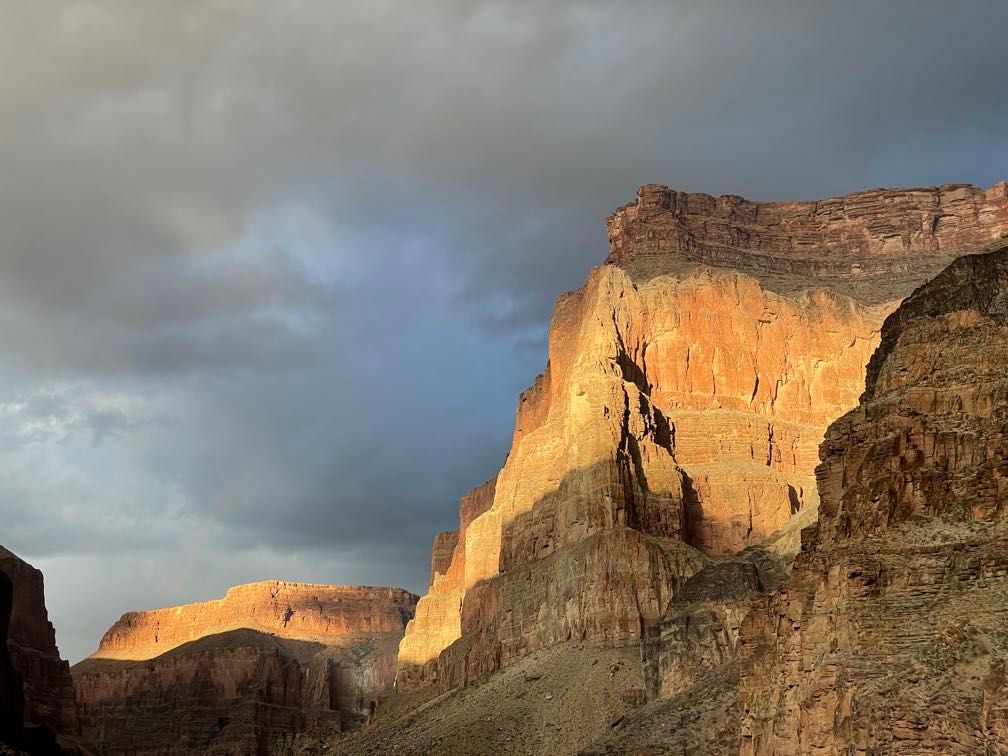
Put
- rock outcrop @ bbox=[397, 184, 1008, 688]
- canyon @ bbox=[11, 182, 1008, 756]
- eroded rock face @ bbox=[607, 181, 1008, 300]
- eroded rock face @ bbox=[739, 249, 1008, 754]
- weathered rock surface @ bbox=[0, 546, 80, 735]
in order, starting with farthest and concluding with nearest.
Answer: weathered rock surface @ bbox=[0, 546, 80, 735], eroded rock face @ bbox=[607, 181, 1008, 300], rock outcrop @ bbox=[397, 184, 1008, 688], canyon @ bbox=[11, 182, 1008, 756], eroded rock face @ bbox=[739, 249, 1008, 754]

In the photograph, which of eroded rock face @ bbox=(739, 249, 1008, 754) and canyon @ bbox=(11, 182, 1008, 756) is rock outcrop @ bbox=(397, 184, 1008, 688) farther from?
eroded rock face @ bbox=(739, 249, 1008, 754)

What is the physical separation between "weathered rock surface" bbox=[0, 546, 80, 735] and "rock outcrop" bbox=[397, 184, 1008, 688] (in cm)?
4549

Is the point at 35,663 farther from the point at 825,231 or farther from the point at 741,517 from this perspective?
the point at 825,231

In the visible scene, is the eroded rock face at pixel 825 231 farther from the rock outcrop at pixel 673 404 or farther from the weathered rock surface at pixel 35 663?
the weathered rock surface at pixel 35 663

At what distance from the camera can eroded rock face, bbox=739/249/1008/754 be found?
48.2 metres

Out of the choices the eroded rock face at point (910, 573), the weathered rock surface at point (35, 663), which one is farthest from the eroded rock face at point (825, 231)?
the eroded rock face at point (910, 573)

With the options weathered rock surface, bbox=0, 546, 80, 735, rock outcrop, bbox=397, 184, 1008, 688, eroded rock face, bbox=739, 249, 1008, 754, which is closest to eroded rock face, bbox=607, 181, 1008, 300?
rock outcrop, bbox=397, 184, 1008, 688

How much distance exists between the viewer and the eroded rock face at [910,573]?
158ft

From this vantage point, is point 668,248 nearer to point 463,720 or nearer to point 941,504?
point 463,720

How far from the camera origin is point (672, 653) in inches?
3632

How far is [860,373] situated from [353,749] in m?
60.3

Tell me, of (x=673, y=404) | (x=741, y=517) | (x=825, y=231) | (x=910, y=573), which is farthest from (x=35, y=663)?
(x=910, y=573)

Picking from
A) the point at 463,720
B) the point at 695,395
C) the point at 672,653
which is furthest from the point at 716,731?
the point at 695,395

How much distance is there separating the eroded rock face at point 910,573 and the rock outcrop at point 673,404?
48.2m
